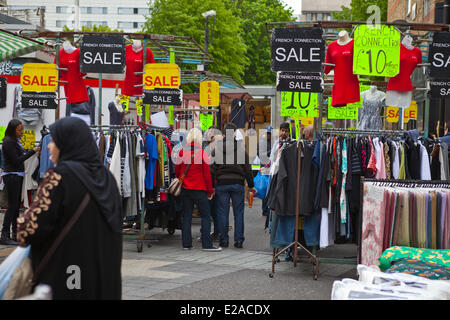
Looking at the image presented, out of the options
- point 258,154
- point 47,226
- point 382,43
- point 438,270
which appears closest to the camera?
point 47,226

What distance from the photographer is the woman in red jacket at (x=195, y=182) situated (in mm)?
10625

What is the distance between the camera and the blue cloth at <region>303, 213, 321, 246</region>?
8.60 m

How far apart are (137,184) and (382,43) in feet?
14.4

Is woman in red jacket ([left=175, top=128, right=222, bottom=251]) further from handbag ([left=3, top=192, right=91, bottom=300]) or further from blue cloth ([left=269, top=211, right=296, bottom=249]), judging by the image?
handbag ([left=3, top=192, right=91, bottom=300])

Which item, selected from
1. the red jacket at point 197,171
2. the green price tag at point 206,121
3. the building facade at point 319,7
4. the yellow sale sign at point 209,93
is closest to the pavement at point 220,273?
the red jacket at point 197,171

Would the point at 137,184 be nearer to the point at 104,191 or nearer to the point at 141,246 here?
the point at 141,246

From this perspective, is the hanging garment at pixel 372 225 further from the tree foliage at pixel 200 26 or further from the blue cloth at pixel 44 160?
the tree foliage at pixel 200 26

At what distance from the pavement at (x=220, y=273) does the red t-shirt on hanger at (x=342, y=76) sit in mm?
2511

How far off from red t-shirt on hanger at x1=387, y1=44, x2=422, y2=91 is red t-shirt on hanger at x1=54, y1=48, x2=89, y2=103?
5334mm

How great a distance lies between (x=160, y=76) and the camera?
10.9 metres

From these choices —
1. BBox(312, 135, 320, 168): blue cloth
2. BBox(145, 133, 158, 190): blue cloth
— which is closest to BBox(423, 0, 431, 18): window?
BBox(145, 133, 158, 190): blue cloth

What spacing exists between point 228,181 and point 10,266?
23.8 feet
